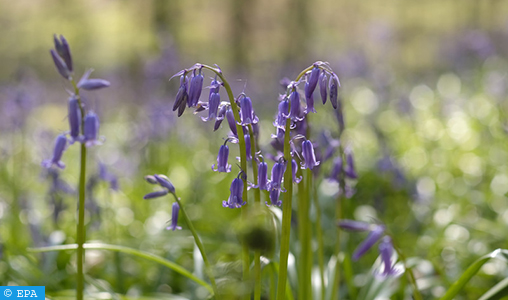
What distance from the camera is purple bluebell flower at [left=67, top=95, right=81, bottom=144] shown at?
6.06 ft

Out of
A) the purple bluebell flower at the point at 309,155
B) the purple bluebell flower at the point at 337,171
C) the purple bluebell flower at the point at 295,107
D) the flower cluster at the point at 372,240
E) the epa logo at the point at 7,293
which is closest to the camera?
the purple bluebell flower at the point at 295,107

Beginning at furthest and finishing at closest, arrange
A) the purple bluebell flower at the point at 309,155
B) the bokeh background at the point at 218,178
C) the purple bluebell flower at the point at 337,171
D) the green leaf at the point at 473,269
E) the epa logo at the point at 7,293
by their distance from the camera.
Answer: the bokeh background at the point at 218,178
the purple bluebell flower at the point at 337,171
the epa logo at the point at 7,293
the green leaf at the point at 473,269
the purple bluebell flower at the point at 309,155

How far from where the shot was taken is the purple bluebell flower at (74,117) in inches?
72.7

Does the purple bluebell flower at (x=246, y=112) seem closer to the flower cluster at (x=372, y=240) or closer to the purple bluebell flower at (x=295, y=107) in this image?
the purple bluebell flower at (x=295, y=107)

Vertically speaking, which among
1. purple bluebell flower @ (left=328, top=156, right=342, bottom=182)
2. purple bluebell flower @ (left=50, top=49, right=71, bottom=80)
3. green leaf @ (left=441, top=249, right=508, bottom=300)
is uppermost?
purple bluebell flower @ (left=50, top=49, right=71, bottom=80)

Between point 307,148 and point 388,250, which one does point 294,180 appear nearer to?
point 307,148

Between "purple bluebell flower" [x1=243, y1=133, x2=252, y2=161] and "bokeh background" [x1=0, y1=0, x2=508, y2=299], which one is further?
"bokeh background" [x1=0, y1=0, x2=508, y2=299]

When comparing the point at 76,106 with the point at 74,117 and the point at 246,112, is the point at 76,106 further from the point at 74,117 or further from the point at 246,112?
the point at 246,112

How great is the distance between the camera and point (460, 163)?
6.44 m

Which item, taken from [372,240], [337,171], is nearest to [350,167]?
[337,171]

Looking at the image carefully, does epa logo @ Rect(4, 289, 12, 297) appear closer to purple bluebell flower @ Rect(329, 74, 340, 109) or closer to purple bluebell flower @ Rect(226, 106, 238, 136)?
purple bluebell flower @ Rect(226, 106, 238, 136)

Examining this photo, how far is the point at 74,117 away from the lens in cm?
186

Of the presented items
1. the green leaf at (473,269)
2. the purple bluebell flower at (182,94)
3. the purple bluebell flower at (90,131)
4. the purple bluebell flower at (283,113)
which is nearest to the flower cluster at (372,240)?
the green leaf at (473,269)

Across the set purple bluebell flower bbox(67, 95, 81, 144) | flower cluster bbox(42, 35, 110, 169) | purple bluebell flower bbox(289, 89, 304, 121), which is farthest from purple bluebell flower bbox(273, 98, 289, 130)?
purple bluebell flower bbox(67, 95, 81, 144)
